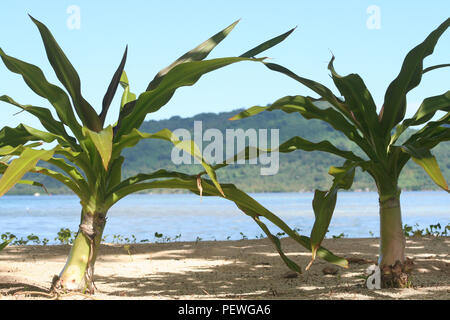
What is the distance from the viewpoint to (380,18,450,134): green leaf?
98.5 inches

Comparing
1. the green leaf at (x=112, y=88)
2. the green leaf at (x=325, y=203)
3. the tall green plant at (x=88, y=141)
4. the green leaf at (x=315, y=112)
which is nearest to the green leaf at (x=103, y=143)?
the tall green plant at (x=88, y=141)

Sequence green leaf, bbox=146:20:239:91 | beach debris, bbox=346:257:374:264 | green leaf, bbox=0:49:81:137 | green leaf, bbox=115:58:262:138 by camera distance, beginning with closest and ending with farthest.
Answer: green leaf, bbox=115:58:262:138 < green leaf, bbox=0:49:81:137 < green leaf, bbox=146:20:239:91 < beach debris, bbox=346:257:374:264

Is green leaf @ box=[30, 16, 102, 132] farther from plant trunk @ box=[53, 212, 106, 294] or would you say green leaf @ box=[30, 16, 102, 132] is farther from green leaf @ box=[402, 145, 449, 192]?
green leaf @ box=[402, 145, 449, 192]

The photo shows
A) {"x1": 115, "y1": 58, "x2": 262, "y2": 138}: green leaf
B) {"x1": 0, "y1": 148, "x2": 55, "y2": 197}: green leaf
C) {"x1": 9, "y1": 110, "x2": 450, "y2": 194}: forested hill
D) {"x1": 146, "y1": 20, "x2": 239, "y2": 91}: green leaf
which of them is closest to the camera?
{"x1": 0, "y1": 148, "x2": 55, "y2": 197}: green leaf

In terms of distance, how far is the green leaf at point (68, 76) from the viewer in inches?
90.4

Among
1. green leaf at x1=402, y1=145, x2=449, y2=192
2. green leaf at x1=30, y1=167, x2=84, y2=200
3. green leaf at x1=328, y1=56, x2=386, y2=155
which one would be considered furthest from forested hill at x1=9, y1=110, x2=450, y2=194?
green leaf at x1=402, y1=145, x2=449, y2=192

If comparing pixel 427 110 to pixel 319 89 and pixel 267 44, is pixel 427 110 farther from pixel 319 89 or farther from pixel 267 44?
pixel 267 44

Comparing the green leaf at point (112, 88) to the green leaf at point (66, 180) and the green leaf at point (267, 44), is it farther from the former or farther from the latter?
the green leaf at point (267, 44)

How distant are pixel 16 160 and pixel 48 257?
8.68 ft

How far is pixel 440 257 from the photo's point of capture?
3.86m

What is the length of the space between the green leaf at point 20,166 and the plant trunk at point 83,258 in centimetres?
45

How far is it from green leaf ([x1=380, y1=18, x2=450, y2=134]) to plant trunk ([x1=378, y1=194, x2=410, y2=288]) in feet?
1.38
